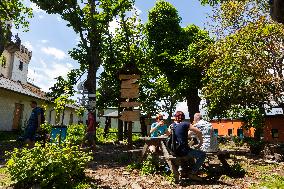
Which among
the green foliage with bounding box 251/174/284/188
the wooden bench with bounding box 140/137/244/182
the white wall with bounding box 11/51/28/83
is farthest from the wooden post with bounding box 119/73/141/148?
the white wall with bounding box 11/51/28/83

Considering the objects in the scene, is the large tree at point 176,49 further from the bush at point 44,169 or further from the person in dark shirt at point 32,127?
the bush at point 44,169

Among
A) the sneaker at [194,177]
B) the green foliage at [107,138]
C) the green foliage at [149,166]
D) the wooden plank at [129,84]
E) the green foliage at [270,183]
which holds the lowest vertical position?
the green foliage at [270,183]

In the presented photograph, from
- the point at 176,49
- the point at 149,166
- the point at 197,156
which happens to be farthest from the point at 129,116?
the point at 176,49

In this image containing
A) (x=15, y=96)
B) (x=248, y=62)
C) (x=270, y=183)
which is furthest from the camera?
(x=15, y=96)

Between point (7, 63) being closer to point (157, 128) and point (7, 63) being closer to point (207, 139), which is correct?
point (157, 128)

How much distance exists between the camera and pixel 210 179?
29.2ft

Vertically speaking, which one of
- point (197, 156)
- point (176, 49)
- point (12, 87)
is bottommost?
point (197, 156)

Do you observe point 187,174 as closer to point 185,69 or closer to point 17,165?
point 17,165

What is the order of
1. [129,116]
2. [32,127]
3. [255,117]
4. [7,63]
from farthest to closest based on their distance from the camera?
[7,63]
[255,117]
[129,116]
[32,127]

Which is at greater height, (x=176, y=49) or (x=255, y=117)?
(x=176, y=49)

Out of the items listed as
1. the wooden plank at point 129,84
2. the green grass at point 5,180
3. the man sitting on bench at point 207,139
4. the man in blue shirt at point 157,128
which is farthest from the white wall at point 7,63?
the man sitting on bench at point 207,139

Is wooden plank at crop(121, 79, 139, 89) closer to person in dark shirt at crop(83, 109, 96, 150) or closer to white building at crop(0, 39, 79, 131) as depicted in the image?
person in dark shirt at crop(83, 109, 96, 150)

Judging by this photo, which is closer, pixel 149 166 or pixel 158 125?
pixel 149 166

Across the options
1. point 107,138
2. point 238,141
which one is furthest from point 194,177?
point 238,141
